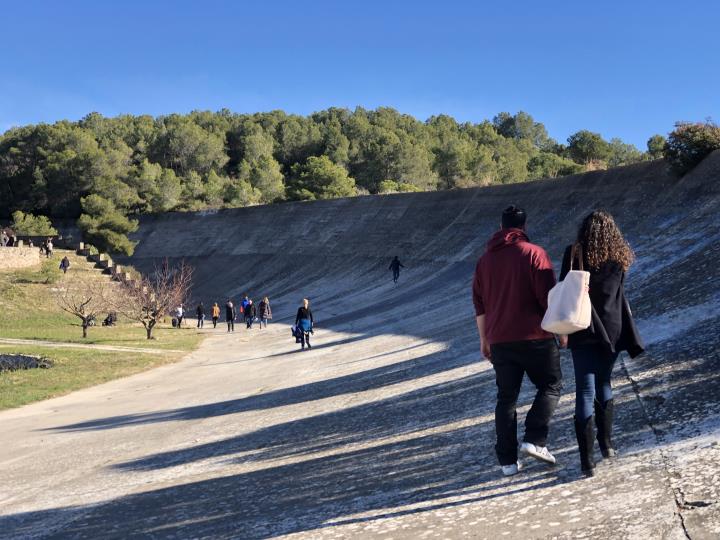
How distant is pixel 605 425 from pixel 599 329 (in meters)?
0.74

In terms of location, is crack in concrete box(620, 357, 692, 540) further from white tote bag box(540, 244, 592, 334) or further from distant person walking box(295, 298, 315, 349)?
distant person walking box(295, 298, 315, 349)

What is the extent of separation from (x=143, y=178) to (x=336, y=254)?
33.5 metres

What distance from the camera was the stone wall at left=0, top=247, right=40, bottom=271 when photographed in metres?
39.4

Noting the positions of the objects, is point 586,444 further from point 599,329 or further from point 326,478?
point 326,478

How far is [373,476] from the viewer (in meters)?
5.69

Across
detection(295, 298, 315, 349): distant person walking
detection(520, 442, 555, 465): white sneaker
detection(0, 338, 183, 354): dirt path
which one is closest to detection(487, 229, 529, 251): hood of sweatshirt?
detection(520, 442, 555, 465): white sneaker

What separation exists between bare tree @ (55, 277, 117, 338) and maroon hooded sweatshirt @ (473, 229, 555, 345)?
2688 cm

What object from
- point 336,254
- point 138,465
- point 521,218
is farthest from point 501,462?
point 336,254

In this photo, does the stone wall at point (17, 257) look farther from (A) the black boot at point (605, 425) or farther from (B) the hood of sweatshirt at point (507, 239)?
Answer: (A) the black boot at point (605, 425)

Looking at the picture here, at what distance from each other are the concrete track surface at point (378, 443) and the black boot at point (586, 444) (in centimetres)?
12

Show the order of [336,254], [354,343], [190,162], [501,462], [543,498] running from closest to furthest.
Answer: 1. [543,498]
2. [501,462]
3. [354,343]
4. [336,254]
5. [190,162]

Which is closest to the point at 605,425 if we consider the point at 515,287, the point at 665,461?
the point at 665,461

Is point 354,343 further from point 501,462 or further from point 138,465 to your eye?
point 501,462

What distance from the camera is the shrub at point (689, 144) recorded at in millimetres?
25953
